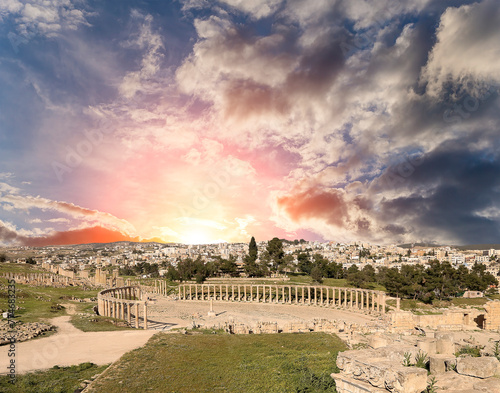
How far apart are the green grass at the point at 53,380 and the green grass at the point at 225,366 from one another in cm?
158

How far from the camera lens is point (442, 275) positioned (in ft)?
236

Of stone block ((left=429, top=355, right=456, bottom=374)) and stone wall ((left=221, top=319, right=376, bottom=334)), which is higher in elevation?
stone block ((left=429, top=355, right=456, bottom=374))

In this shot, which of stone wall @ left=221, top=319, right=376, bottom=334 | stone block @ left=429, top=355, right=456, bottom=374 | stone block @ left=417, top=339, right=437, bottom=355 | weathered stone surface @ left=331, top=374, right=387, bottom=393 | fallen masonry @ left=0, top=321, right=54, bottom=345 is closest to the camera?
weathered stone surface @ left=331, top=374, right=387, bottom=393

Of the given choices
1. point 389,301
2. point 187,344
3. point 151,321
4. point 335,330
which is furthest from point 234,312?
point 389,301

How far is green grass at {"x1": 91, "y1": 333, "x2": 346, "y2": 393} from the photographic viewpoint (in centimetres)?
1694

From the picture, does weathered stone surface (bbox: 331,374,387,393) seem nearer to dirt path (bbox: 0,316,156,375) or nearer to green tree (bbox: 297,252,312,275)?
dirt path (bbox: 0,316,156,375)

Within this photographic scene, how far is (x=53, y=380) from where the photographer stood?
61.8ft

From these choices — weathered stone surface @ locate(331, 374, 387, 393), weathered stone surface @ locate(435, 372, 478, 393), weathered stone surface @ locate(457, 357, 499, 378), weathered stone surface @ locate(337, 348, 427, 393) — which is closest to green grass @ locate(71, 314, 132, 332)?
weathered stone surface @ locate(331, 374, 387, 393)

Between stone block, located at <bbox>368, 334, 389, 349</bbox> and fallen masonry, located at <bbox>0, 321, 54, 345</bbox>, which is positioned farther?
fallen masonry, located at <bbox>0, 321, 54, 345</bbox>

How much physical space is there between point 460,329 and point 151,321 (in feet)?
121

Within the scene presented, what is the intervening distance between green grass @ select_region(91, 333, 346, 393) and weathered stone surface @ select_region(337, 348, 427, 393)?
2313 mm

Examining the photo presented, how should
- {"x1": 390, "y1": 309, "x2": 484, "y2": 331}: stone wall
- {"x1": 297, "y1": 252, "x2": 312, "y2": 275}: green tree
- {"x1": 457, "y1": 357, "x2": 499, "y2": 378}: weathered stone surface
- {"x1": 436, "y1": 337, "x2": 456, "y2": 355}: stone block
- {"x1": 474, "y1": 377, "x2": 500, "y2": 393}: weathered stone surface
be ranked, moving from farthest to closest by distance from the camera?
{"x1": 297, "y1": 252, "x2": 312, "y2": 275}: green tree
{"x1": 390, "y1": 309, "x2": 484, "y2": 331}: stone wall
{"x1": 436, "y1": 337, "x2": 456, "y2": 355}: stone block
{"x1": 457, "y1": 357, "x2": 499, "y2": 378}: weathered stone surface
{"x1": 474, "y1": 377, "x2": 500, "y2": 393}: weathered stone surface

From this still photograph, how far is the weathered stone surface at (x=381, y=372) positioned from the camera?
10766 mm

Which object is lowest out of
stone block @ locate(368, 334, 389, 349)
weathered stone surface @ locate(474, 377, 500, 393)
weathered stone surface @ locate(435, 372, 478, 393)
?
stone block @ locate(368, 334, 389, 349)
